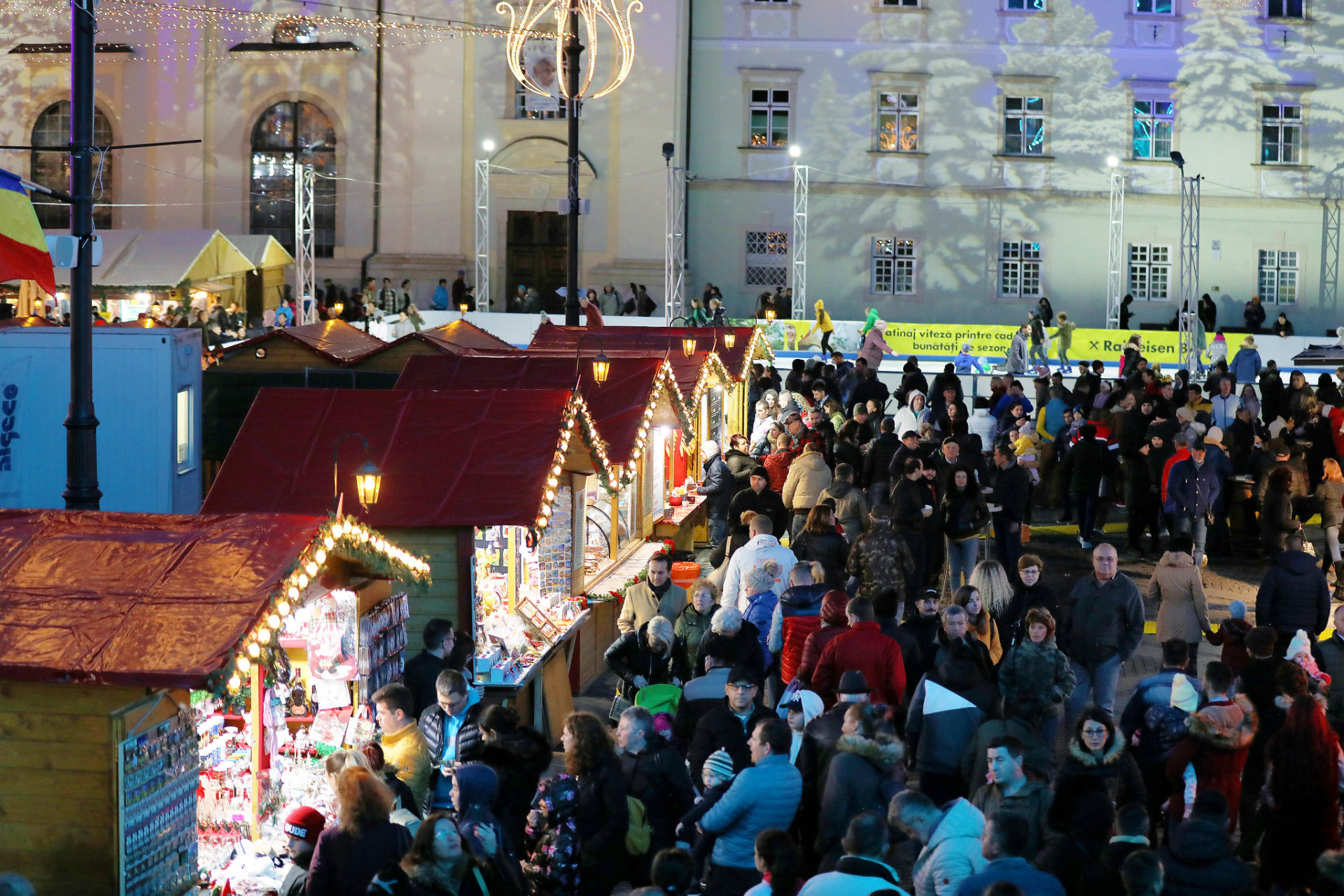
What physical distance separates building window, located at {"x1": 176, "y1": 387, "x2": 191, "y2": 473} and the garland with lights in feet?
21.8

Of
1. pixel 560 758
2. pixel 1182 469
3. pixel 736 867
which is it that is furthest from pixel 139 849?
pixel 1182 469

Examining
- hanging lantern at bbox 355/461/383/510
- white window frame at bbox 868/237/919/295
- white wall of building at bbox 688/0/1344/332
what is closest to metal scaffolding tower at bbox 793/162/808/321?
white wall of building at bbox 688/0/1344/332

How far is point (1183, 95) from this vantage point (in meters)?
Answer: 42.9

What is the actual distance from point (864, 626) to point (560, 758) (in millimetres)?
2967

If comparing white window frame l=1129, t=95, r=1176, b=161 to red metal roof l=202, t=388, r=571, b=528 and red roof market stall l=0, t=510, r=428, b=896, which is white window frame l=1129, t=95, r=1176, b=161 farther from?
red roof market stall l=0, t=510, r=428, b=896

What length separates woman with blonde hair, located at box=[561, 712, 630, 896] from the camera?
7.50 m

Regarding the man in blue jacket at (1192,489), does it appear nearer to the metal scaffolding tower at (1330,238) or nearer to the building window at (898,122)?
the building window at (898,122)

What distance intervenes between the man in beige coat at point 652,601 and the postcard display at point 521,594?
0.80m

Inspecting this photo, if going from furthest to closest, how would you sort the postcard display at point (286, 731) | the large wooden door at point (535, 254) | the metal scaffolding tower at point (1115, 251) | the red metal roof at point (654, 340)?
the large wooden door at point (535, 254) < the metal scaffolding tower at point (1115, 251) < the red metal roof at point (654, 340) < the postcard display at point (286, 731)

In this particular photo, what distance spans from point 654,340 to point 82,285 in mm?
12028

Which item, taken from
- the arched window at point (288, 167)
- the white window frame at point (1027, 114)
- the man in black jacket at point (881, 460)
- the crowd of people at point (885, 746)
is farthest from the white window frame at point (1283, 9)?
the crowd of people at point (885, 746)

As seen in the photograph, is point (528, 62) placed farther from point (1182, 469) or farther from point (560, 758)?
point (560, 758)

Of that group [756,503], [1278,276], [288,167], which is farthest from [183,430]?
[1278,276]

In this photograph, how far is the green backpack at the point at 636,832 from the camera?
7.56 meters
